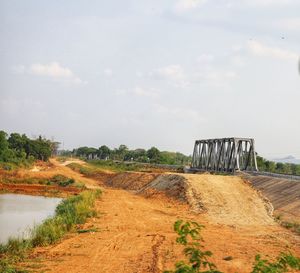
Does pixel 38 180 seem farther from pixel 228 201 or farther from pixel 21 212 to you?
pixel 228 201

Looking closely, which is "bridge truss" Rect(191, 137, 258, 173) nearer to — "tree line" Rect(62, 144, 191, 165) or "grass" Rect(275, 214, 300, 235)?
"grass" Rect(275, 214, 300, 235)

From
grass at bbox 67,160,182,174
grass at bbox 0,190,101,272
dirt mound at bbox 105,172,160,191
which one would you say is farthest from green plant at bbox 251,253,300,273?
grass at bbox 67,160,182,174

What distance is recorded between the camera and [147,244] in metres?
16.4

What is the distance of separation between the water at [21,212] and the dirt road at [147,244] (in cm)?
318

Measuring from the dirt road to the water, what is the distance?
3181mm

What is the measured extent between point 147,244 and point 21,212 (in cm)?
1317

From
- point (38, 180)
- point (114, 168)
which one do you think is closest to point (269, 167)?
point (114, 168)

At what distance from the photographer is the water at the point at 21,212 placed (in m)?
20.3

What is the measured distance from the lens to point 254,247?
651 inches

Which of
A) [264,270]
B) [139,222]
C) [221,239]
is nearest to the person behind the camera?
[264,270]

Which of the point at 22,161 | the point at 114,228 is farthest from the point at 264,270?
the point at 22,161

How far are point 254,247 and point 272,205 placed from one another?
13.0 metres

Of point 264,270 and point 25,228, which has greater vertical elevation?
point 264,270

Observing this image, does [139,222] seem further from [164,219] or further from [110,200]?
[110,200]
